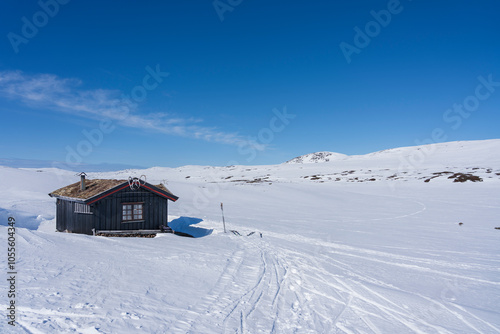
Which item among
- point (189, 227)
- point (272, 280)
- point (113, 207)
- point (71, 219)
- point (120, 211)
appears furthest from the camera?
point (189, 227)

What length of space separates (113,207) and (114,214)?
0.45 metres

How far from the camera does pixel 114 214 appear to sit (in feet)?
56.5

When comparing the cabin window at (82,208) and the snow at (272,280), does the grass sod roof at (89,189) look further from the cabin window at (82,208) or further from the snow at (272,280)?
the snow at (272,280)

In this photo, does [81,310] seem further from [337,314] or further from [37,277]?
[337,314]

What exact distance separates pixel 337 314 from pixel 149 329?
4531 millimetres

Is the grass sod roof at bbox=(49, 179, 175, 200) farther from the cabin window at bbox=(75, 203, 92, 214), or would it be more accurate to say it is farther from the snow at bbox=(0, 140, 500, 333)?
the snow at bbox=(0, 140, 500, 333)

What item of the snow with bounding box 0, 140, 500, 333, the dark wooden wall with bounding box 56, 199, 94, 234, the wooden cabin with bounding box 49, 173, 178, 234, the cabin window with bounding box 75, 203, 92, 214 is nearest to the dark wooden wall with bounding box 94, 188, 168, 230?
the wooden cabin with bounding box 49, 173, 178, 234

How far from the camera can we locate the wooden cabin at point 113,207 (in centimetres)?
1684

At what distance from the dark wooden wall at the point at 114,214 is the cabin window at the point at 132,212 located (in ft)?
0.67

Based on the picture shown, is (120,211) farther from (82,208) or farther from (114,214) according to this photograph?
(82,208)

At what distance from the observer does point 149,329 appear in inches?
215

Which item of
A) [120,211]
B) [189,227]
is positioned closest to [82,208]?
[120,211]

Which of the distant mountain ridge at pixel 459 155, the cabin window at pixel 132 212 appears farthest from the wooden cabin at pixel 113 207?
the distant mountain ridge at pixel 459 155

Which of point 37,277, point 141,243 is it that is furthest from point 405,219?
point 37,277
